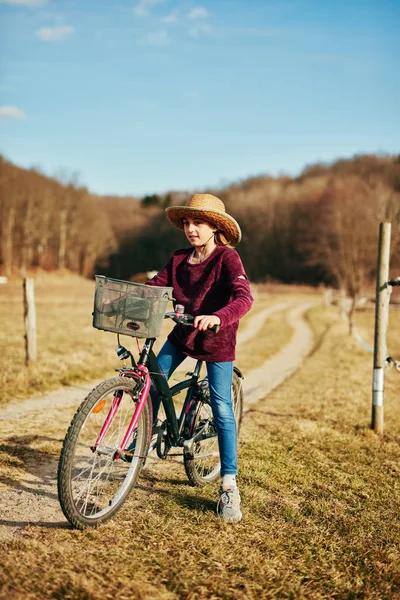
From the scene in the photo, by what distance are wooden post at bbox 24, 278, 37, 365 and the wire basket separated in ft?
22.4

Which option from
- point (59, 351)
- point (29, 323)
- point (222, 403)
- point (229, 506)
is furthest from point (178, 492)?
point (59, 351)

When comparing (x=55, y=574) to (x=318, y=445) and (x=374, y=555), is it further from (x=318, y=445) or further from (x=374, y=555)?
(x=318, y=445)

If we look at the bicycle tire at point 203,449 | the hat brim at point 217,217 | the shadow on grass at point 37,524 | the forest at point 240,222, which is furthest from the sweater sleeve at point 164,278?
the forest at point 240,222

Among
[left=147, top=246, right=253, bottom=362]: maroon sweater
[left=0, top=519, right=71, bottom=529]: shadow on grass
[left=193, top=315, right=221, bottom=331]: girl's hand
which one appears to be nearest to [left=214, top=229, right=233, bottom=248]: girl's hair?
[left=147, top=246, right=253, bottom=362]: maroon sweater

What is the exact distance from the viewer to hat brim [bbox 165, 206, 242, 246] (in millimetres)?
3656

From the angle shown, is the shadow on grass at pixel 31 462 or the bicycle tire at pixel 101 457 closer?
the bicycle tire at pixel 101 457

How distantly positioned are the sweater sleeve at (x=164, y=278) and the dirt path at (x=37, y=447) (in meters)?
1.71

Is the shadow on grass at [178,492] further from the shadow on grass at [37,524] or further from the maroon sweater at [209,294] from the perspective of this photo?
the maroon sweater at [209,294]

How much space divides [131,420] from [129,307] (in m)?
0.81

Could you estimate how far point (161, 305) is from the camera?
3186 mm

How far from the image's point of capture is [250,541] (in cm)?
325

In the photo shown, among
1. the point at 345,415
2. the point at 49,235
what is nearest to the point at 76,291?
the point at 49,235

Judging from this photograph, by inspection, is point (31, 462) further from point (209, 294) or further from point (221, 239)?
point (221, 239)

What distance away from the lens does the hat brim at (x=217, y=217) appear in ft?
12.0
